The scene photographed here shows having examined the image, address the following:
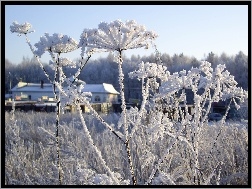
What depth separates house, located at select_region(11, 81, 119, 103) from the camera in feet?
99.9

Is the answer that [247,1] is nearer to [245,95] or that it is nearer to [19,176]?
[245,95]

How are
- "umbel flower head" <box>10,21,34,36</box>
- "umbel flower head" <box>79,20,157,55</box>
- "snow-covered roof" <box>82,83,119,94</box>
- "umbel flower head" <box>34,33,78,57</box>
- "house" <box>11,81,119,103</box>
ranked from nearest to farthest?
"umbel flower head" <box>79,20,157,55</box>
"umbel flower head" <box>34,33,78,57</box>
"umbel flower head" <box>10,21,34,36</box>
"snow-covered roof" <box>82,83,119,94</box>
"house" <box>11,81,119,103</box>

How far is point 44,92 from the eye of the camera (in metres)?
30.9

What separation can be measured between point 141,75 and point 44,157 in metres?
2.54

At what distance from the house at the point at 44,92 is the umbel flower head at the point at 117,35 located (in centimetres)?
2816

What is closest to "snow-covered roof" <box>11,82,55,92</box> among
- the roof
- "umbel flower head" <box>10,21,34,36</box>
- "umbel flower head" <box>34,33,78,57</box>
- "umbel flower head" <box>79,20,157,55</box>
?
the roof

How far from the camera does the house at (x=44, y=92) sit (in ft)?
99.9

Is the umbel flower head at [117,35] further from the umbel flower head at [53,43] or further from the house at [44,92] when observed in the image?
the house at [44,92]

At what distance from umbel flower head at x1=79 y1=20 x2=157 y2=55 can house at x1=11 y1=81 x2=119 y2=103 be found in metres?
28.2

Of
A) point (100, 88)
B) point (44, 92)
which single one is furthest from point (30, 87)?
point (100, 88)

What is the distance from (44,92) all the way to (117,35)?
29.9 meters

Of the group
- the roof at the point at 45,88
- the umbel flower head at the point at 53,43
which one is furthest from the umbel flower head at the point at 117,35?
the roof at the point at 45,88

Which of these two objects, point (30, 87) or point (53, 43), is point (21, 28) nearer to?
point (53, 43)

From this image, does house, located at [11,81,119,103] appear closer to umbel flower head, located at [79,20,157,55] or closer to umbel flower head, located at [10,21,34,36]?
umbel flower head, located at [10,21,34,36]
